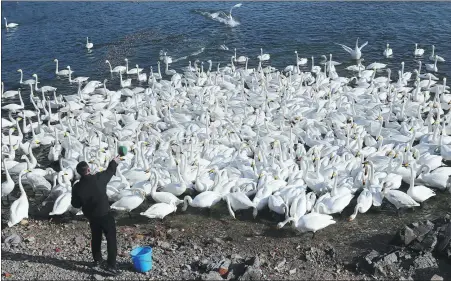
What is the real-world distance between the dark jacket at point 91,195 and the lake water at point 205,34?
581 inches

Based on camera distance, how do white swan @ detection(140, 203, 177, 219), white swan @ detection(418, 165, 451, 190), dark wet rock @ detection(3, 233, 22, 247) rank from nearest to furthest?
dark wet rock @ detection(3, 233, 22, 247), white swan @ detection(140, 203, 177, 219), white swan @ detection(418, 165, 451, 190)

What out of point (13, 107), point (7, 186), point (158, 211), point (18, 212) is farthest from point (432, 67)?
point (18, 212)

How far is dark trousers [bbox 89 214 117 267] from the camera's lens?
370 inches

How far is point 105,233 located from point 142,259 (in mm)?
924

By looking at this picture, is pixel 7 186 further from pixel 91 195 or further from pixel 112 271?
pixel 91 195

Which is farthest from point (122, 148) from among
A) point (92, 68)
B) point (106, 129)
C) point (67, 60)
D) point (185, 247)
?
point (67, 60)

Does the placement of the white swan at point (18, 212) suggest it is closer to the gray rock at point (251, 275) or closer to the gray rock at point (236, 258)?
the gray rock at point (236, 258)

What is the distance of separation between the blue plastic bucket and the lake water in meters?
14.4

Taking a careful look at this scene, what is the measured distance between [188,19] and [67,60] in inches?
377

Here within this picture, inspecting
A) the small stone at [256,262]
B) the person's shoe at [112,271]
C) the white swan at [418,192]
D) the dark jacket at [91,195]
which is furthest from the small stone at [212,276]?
the white swan at [418,192]

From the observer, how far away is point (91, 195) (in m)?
9.10

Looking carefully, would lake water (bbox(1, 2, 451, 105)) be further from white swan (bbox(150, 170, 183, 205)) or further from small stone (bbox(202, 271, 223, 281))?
small stone (bbox(202, 271, 223, 281))

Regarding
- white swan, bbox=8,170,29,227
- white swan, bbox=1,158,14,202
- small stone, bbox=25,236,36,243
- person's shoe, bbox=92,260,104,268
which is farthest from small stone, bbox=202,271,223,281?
white swan, bbox=1,158,14,202

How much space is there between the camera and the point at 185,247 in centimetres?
1152
